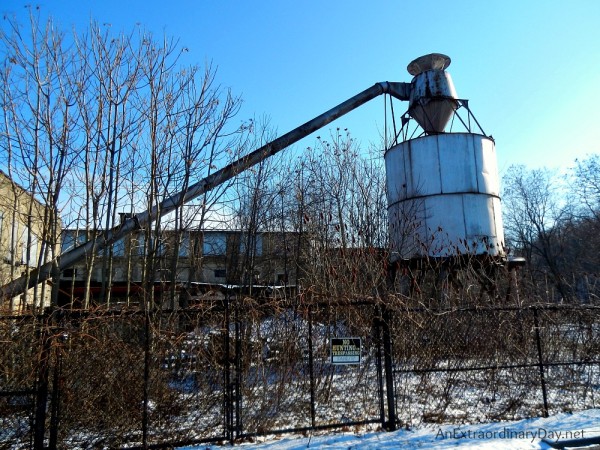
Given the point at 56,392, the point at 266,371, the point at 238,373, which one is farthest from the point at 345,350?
the point at 56,392

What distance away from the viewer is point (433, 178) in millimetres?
12539

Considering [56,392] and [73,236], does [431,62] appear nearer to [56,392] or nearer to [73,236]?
[73,236]

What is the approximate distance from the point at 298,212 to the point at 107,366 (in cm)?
1423

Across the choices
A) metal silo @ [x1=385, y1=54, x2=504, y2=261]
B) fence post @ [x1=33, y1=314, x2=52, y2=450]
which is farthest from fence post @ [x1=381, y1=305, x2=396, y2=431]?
metal silo @ [x1=385, y1=54, x2=504, y2=261]

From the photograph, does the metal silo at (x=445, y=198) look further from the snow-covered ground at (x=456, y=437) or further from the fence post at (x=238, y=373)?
the fence post at (x=238, y=373)

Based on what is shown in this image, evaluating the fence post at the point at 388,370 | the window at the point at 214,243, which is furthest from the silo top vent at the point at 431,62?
the fence post at the point at 388,370

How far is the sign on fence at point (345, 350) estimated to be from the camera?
650 cm

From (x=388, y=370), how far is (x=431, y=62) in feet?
37.6

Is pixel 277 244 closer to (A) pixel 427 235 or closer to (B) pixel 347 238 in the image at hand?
(B) pixel 347 238

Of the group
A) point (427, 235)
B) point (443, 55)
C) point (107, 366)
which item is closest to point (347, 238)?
point (427, 235)

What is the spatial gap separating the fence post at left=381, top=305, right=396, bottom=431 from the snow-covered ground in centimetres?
20

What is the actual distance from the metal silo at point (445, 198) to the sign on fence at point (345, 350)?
5965 millimetres

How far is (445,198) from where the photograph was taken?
1229 centimetres

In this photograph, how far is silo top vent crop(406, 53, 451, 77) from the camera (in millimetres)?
14852
